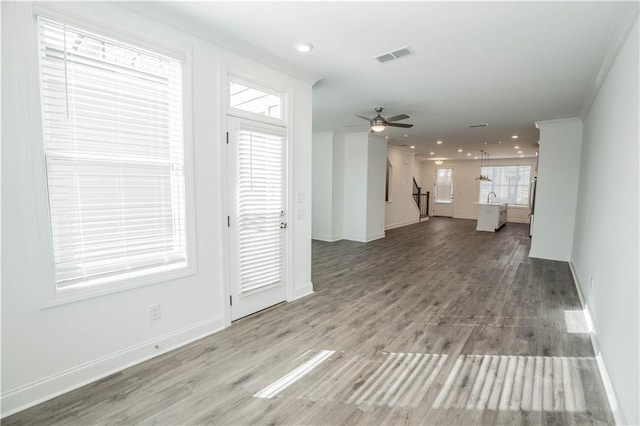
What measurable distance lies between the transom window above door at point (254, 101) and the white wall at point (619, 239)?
10.0 feet

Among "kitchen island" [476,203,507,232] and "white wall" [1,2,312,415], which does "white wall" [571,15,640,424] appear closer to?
"white wall" [1,2,312,415]

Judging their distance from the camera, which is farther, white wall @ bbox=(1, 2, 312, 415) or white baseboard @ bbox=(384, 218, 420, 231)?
white baseboard @ bbox=(384, 218, 420, 231)

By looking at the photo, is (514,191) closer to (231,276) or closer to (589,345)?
(589,345)

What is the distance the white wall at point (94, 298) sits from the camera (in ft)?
6.10

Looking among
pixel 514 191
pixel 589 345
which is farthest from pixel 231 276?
pixel 514 191

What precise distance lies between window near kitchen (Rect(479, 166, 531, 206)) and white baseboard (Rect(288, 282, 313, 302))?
12109mm

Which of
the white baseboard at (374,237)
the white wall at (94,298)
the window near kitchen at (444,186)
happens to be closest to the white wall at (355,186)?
the white baseboard at (374,237)

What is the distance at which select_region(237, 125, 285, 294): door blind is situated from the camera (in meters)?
3.18

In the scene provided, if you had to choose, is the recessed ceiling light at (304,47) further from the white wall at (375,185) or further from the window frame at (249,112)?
the white wall at (375,185)

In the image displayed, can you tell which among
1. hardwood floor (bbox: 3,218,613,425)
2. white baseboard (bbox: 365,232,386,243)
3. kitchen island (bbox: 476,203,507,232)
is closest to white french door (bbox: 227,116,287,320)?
hardwood floor (bbox: 3,218,613,425)

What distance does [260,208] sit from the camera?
335 cm

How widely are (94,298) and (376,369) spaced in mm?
2183

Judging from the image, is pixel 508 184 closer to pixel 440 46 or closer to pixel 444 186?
pixel 444 186

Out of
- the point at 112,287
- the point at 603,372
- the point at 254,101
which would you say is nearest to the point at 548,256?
the point at 603,372
